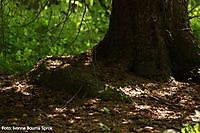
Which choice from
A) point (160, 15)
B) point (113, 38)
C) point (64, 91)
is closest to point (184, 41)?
point (160, 15)

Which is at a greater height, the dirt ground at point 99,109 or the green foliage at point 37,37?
the green foliage at point 37,37

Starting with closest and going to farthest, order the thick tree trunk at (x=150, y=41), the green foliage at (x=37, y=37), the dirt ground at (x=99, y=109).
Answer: the dirt ground at (x=99, y=109) → the thick tree trunk at (x=150, y=41) → the green foliage at (x=37, y=37)

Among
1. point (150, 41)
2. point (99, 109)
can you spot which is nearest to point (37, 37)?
point (150, 41)

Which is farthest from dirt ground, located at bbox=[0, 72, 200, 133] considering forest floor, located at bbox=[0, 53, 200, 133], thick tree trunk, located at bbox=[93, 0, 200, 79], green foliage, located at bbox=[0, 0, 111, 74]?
green foliage, located at bbox=[0, 0, 111, 74]

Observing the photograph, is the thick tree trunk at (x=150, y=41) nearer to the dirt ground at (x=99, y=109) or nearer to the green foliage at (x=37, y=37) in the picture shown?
the dirt ground at (x=99, y=109)

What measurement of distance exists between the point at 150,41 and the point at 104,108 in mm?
1558

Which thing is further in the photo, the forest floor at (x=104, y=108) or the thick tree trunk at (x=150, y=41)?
the thick tree trunk at (x=150, y=41)

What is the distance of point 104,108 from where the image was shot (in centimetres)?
487

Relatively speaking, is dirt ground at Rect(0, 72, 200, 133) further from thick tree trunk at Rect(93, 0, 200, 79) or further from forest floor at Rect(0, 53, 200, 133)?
thick tree trunk at Rect(93, 0, 200, 79)

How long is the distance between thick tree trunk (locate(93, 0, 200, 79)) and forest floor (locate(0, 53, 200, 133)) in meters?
0.27

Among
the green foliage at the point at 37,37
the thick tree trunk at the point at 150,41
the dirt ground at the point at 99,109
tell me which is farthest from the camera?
the green foliage at the point at 37,37

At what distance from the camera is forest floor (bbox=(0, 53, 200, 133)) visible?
14.4ft

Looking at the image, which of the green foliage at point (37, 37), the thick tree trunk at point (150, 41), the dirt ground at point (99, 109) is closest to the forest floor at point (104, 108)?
the dirt ground at point (99, 109)

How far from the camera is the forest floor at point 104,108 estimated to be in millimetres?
4387
